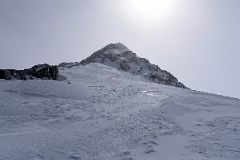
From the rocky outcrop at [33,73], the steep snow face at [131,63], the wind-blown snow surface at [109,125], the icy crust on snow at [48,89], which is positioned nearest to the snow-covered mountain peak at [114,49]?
the steep snow face at [131,63]

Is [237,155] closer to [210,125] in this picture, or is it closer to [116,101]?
[210,125]

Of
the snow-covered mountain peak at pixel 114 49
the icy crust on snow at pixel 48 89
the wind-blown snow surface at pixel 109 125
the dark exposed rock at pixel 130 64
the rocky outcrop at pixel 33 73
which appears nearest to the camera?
the wind-blown snow surface at pixel 109 125

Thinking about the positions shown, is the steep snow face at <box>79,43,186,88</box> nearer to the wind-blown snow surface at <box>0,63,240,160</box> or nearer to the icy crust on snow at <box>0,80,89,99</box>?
the icy crust on snow at <box>0,80,89,99</box>

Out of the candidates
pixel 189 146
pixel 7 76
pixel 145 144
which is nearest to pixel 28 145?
pixel 145 144

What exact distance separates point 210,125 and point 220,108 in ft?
22.1

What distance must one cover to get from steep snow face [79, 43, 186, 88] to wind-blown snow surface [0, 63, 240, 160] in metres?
49.2

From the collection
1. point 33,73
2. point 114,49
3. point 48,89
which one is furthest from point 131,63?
point 48,89

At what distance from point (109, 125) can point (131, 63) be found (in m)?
72.4

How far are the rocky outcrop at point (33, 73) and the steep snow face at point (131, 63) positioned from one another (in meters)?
37.9

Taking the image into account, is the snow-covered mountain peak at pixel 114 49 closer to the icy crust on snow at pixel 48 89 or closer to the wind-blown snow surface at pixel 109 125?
the icy crust on snow at pixel 48 89

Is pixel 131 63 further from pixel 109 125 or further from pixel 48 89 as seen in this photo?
pixel 109 125

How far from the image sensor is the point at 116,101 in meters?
29.8

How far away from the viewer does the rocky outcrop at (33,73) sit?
130ft

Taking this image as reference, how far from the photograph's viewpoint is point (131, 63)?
93.8 metres
